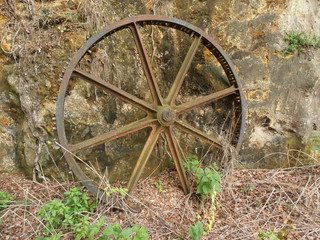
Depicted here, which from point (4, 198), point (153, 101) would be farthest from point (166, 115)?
point (4, 198)

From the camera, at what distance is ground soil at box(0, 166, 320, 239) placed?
264cm

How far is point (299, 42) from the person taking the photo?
3643 millimetres

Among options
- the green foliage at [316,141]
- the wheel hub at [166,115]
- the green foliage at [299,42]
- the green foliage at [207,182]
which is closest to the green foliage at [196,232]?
the green foliage at [207,182]

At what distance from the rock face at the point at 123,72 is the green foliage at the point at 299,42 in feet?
0.25

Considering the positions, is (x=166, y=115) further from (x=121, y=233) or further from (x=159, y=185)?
(x=121, y=233)

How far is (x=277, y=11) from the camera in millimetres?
3600

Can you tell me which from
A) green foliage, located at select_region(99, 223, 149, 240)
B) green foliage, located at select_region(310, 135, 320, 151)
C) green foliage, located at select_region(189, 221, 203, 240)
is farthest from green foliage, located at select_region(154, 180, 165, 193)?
green foliage, located at select_region(310, 135, 320, 151)

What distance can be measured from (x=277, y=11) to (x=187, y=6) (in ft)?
3.73

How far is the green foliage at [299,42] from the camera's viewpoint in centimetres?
362

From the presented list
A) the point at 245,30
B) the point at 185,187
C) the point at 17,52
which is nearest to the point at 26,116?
the point at 17,52

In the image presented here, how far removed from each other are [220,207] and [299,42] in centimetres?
232

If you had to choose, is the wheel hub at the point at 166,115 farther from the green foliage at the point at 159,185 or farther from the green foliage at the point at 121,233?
the green foliage at the point at 121,233

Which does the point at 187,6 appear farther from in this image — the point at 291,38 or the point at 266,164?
the point at 266,164

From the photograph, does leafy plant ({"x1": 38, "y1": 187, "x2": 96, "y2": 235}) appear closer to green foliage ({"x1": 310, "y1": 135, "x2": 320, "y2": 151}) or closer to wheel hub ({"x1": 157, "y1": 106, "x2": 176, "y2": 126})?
wheel hub ({"x1": 157, "y1": 106, "x2": 176, "y2": 126})
